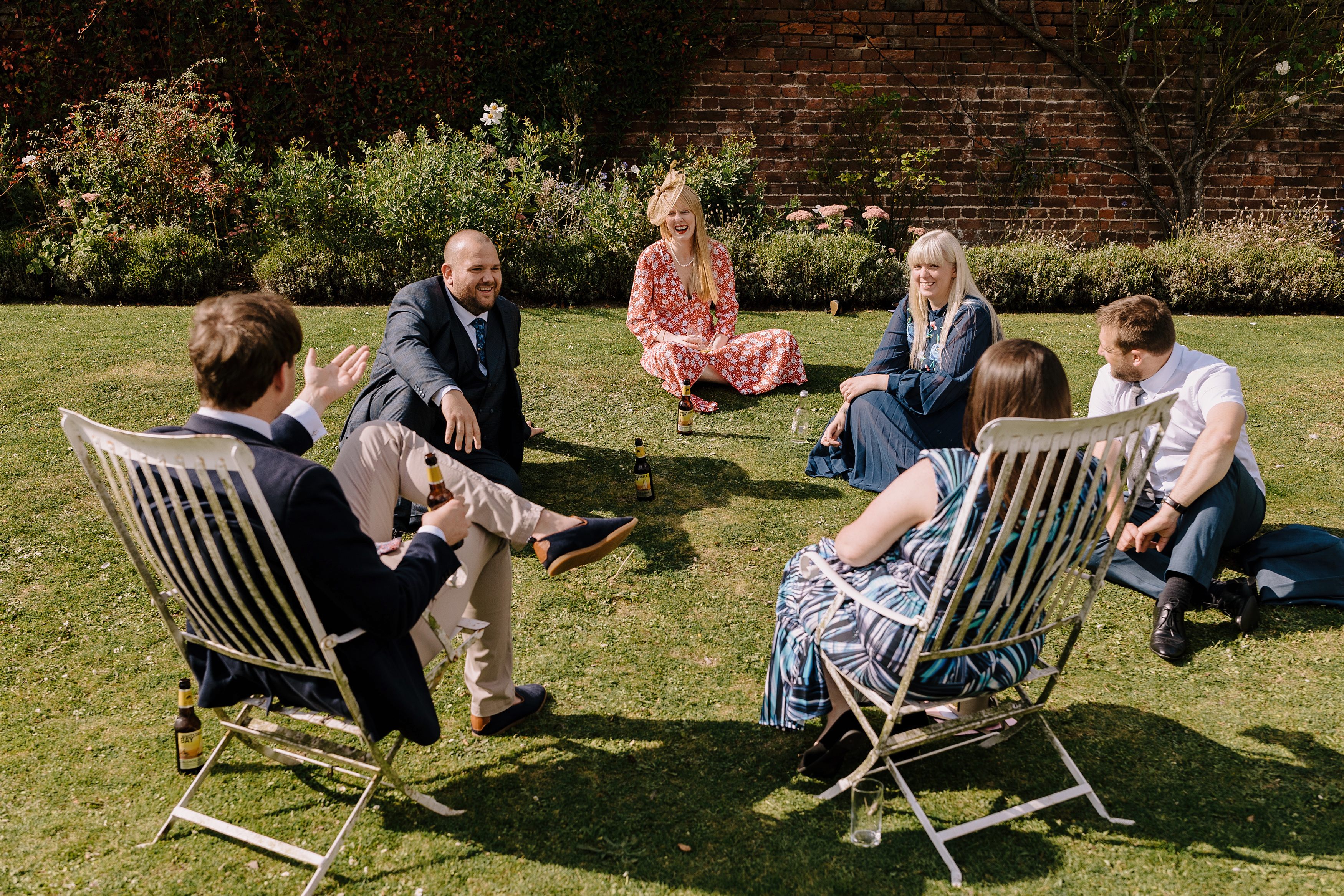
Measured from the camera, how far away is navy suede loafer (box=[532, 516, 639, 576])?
3629 mm

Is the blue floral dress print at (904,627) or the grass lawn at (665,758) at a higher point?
the blue floral dress print at (904,627)

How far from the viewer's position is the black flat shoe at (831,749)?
300 centimetres

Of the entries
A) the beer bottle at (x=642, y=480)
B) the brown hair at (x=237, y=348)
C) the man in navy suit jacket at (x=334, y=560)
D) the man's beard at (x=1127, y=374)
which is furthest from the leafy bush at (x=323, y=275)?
the brown hair at (x=237, y=348)

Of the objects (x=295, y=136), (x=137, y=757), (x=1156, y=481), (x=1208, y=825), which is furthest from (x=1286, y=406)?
(x=295, y=136)

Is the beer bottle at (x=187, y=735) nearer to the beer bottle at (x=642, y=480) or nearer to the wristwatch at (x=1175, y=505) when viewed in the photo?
the beer bottle at (x=642, y=480)

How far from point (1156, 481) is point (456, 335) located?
3.53m

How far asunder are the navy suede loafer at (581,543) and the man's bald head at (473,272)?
1.81 m

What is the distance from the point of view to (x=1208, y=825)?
288 cm

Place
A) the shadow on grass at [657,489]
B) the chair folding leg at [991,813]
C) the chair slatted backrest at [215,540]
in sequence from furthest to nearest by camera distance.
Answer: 1. the shadow on grass at [657,489]
2. the chair folding leg at [991,813]
3. the chair slatted backrest at [215,540]

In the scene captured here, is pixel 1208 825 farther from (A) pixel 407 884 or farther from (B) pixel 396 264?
(B) pixel 396 264

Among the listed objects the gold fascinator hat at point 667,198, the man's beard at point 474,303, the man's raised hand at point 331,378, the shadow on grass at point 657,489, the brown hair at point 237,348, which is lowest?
the shadow on grass at point 657,489

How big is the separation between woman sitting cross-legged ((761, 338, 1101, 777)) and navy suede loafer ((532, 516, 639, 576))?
0.93m

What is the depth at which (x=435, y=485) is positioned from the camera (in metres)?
3.21

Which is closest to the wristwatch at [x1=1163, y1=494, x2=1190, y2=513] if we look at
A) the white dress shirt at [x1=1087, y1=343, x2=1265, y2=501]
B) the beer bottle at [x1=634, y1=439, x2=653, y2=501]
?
the white dress shirt at [x1=1087, y1=343, x2=1265, y2=501]
